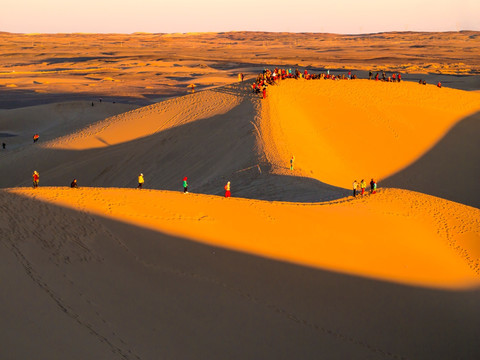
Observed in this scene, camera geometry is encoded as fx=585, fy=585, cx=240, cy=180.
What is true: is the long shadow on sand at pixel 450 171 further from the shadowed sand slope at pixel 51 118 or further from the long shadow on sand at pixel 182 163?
the shadowed sand slope at pixel 51 118

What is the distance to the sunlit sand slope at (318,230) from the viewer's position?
13.4 metres

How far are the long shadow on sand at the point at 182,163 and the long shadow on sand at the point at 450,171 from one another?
6957 mm

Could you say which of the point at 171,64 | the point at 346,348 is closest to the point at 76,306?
the point at 346,348

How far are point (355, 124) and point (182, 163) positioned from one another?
34.8ft

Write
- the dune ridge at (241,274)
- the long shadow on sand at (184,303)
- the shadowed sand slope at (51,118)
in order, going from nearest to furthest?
the long shadow on sand at (184,303)
the dune ridge at (241,274)
the shadowed sand slope at (51,118)

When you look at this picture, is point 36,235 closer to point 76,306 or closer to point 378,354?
point 76,306

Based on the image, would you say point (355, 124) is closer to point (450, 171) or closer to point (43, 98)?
point (450, 171)

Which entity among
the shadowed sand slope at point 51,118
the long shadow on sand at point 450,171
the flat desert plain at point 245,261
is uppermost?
the flat desert plain at point 245,261

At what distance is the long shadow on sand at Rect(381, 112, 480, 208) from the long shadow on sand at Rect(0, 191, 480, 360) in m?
14.6

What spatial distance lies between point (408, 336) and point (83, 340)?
6271mm

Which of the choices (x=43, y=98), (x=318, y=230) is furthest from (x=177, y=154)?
(x=43, y=98)

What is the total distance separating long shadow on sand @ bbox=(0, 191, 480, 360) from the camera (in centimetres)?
920

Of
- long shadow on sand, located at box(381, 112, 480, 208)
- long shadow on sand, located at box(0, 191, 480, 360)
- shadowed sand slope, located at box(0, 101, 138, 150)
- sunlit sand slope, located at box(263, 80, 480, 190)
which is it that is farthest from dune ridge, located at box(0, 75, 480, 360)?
shadowed sand slope, located at box(0, 101, 138, 150)

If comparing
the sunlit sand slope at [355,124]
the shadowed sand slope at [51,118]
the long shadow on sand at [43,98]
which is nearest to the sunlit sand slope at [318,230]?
the sunlit sand slope at [355,124]
